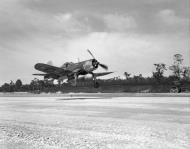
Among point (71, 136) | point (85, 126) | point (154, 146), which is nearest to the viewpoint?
point (154, 146)

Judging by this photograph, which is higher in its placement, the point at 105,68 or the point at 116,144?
the point at 105,68

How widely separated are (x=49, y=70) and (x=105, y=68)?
36.6ft

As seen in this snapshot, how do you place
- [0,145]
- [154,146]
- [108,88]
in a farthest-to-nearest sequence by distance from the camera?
[108,88] < [0,145] < [154,146]

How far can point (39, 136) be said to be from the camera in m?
9.70

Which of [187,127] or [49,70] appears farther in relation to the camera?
[49,70]

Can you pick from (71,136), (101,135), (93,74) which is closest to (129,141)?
(101,135)

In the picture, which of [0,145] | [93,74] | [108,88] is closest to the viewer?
[0,145]

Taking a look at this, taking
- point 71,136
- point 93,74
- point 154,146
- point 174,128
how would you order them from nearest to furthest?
point 154,146 < point 71,136 < point 174,128 < point 93,74

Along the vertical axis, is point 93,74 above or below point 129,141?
above

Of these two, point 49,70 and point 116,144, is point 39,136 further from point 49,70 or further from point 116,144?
point 49,70

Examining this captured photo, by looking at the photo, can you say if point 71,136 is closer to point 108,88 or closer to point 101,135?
point 101,135

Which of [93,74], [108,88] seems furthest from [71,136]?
[108,88]

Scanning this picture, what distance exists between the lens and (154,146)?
25.5 feet

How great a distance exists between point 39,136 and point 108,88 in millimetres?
78935
